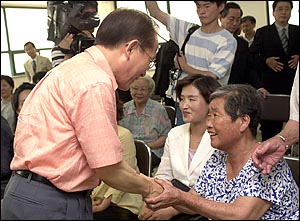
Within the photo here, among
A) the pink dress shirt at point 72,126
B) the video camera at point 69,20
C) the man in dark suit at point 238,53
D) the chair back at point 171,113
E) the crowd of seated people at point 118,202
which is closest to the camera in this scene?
the pink dress shirt at point 72,126

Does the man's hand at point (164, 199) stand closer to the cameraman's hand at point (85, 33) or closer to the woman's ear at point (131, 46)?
the woman's ear at point (131, 46)

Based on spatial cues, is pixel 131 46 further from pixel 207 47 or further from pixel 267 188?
pixel 207 47

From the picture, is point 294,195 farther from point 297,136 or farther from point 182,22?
point 182,22

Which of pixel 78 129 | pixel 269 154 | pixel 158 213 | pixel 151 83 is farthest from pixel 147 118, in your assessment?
pixel 78 129

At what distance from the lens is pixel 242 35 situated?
1.51m

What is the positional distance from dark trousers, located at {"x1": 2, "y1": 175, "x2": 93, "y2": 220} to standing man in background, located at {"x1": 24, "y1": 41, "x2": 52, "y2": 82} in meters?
0.53

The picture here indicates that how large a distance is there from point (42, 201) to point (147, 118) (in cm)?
90

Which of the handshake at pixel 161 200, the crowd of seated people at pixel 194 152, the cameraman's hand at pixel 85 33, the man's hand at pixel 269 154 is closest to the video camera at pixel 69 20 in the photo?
the cameraman's hand at pixel 85 33

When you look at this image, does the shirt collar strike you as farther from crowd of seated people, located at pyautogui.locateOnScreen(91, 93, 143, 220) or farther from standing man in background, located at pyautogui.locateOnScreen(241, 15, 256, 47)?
standing man in background, located at pyautogui.locateOnScreen(241, 15, 256, 47)

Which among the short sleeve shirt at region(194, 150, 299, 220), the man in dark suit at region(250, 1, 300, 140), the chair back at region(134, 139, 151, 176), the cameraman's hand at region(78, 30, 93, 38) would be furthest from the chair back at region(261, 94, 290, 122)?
the cameraman's hand at region(78, 30, 93, 38)

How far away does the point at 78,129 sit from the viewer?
27.7 inches

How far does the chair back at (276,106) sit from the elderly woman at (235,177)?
9.7 inches

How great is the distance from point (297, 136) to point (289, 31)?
2.01ft

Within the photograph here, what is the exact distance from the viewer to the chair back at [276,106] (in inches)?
51.0
